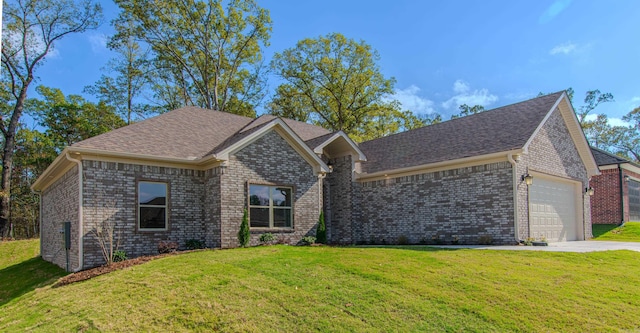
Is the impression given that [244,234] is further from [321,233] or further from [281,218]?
[321,233]

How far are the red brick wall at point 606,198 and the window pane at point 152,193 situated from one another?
21.8 metres

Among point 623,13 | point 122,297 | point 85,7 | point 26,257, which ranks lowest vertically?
point 26,257

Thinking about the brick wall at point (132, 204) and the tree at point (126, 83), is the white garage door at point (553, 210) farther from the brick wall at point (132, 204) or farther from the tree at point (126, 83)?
the tree at point (126, 83)

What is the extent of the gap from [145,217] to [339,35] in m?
27.4

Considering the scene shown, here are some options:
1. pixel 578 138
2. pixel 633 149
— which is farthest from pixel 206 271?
pixel 633 149

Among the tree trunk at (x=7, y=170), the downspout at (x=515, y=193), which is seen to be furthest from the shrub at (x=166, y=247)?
the tree trunk at (x=7, y=170)

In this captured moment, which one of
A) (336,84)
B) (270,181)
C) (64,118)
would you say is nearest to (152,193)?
(270,181)

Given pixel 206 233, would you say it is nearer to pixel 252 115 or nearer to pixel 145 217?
pixel 145 217

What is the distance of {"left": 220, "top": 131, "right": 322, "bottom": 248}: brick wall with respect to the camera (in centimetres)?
1256

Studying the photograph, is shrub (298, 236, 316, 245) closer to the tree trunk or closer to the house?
the house

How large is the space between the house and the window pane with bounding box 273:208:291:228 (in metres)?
0.04

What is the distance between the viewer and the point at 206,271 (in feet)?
27.8

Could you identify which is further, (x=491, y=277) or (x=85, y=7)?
(x=85, y=7)

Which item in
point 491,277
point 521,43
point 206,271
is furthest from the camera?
point 521,43
